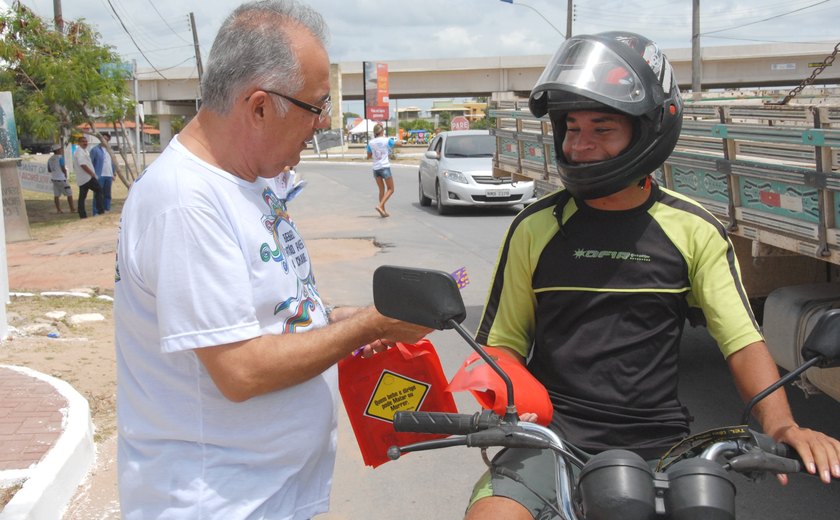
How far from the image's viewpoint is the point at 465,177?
17.4 meters

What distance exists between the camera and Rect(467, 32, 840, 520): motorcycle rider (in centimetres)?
244

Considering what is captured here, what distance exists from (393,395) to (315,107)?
978 millimetres

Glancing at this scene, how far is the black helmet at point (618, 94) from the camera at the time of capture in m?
2.43

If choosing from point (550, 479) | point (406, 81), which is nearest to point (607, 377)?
point (550, 479)

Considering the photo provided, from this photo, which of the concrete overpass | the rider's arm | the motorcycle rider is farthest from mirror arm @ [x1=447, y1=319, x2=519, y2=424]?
the concrete overpass

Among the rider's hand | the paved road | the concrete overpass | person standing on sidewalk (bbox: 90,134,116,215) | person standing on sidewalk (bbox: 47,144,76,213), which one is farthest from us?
the concrete overpass

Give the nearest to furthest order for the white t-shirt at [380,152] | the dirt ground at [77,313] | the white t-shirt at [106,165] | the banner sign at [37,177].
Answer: the dirt ground at [77,313], the white t-shirt at [380,152], the white t-shirt at [106,165], the banner sign at [37,177]

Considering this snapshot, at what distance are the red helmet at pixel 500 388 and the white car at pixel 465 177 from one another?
14147mm

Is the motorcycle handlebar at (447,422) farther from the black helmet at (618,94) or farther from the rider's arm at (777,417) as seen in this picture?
the black helmet at (618,94)

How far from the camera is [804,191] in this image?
4176mm

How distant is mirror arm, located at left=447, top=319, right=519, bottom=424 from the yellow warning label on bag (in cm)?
71

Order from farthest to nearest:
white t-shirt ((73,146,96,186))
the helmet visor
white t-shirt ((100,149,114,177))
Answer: white t-shirt ((100,149,114,177)), white t-shirt ((73,146,96,186)), the helmet visor

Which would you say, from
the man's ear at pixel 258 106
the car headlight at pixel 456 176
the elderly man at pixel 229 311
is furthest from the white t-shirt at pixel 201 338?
the car headlight at pixel 456 176

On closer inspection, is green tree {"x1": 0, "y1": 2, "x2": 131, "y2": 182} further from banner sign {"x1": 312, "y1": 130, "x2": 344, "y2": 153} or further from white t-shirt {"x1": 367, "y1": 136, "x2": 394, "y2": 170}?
white t-shirt {"x1": 367, "y1": 136, "x2": 394, "y2": 170}
